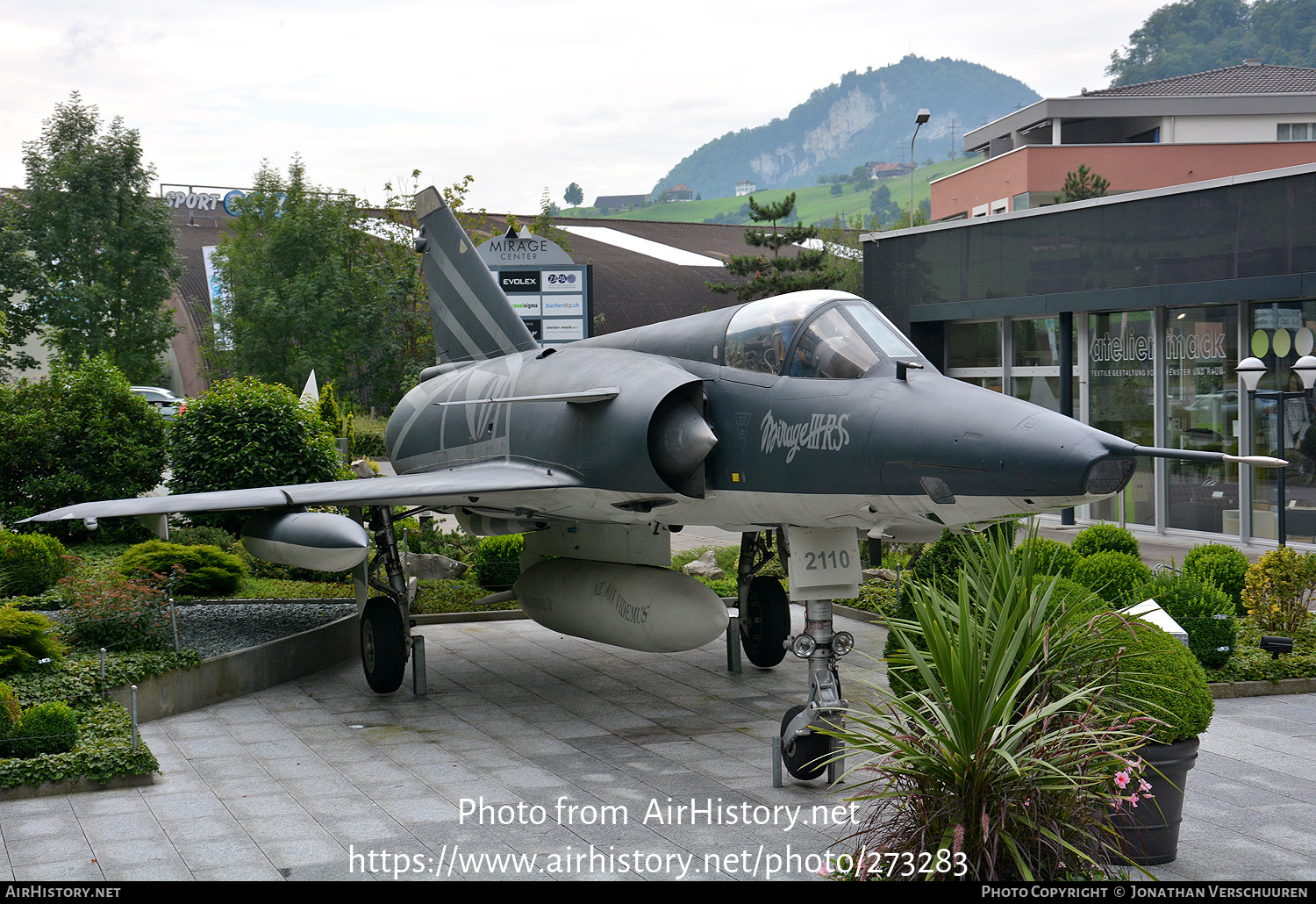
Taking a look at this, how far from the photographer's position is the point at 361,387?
41250mm

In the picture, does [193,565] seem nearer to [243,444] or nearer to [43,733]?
[243,444]

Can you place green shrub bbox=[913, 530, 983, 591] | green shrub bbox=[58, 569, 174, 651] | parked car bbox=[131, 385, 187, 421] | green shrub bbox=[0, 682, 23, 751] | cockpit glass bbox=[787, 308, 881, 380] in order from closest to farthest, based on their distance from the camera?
cockpit glass bbox=[787, 308, 881, 380], green shrub bbox=[0, 682, 23, 751], green shrub bbox=[58, 569, 174, 651], green shrub bbox=[913, 530, 983, 591], parked car bbox=[131, 385, 187, 421]

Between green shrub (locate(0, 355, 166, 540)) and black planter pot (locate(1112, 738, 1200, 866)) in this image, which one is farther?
green shrub (locate(0, 355, 166, 540))

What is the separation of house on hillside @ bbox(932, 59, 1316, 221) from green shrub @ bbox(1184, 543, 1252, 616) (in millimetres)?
23742

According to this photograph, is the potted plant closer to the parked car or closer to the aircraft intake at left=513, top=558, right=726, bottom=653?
the aircraft intake at left=513, top=558, right=726, bottom=653

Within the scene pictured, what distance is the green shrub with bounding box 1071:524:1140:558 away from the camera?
14102 millimetres

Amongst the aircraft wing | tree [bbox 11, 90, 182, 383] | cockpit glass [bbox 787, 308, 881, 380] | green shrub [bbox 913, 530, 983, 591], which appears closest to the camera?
cockpit glass [bbox 787, 308, 881, 380]

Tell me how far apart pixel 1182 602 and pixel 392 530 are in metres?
8.44

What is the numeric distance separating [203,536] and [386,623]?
7.58m

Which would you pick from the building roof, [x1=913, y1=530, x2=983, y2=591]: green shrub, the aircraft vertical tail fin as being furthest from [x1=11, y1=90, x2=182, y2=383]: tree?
the building roof

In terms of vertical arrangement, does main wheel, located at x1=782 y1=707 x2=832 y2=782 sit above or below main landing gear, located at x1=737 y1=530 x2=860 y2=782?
below

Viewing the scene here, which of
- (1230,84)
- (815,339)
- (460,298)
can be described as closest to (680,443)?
(815,339)
